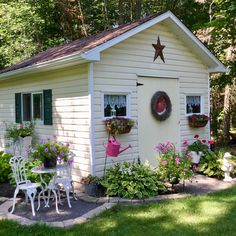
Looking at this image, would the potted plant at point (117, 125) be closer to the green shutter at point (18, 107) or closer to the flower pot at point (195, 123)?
the flower pot at point (195, 123)

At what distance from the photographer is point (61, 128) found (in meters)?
8.07

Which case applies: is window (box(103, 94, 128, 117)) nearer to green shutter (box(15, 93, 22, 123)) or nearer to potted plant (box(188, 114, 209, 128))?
potted plant (box(188, 114, 209, 128))

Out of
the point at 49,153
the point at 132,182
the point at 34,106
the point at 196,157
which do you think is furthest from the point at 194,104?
the point at 49,153

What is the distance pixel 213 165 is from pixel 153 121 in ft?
5.77

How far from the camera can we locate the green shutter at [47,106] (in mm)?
8383

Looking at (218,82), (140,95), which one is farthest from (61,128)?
(218,82)

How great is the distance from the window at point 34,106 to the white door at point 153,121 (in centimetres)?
227

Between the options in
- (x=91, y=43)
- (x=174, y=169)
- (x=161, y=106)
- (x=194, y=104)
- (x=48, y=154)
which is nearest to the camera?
(x=48, y=154)

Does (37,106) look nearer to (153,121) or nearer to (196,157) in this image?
(153,121)

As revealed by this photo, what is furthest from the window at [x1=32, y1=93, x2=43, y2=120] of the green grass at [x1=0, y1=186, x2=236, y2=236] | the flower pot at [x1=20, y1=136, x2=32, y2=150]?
the green grass at [x1=0, y1=186, x2=236, y2=236]

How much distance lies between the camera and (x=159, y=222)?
5086mm

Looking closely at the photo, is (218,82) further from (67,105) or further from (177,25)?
(67,105)

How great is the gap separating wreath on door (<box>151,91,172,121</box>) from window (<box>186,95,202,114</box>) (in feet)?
2.97

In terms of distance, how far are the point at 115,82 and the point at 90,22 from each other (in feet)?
40.3
